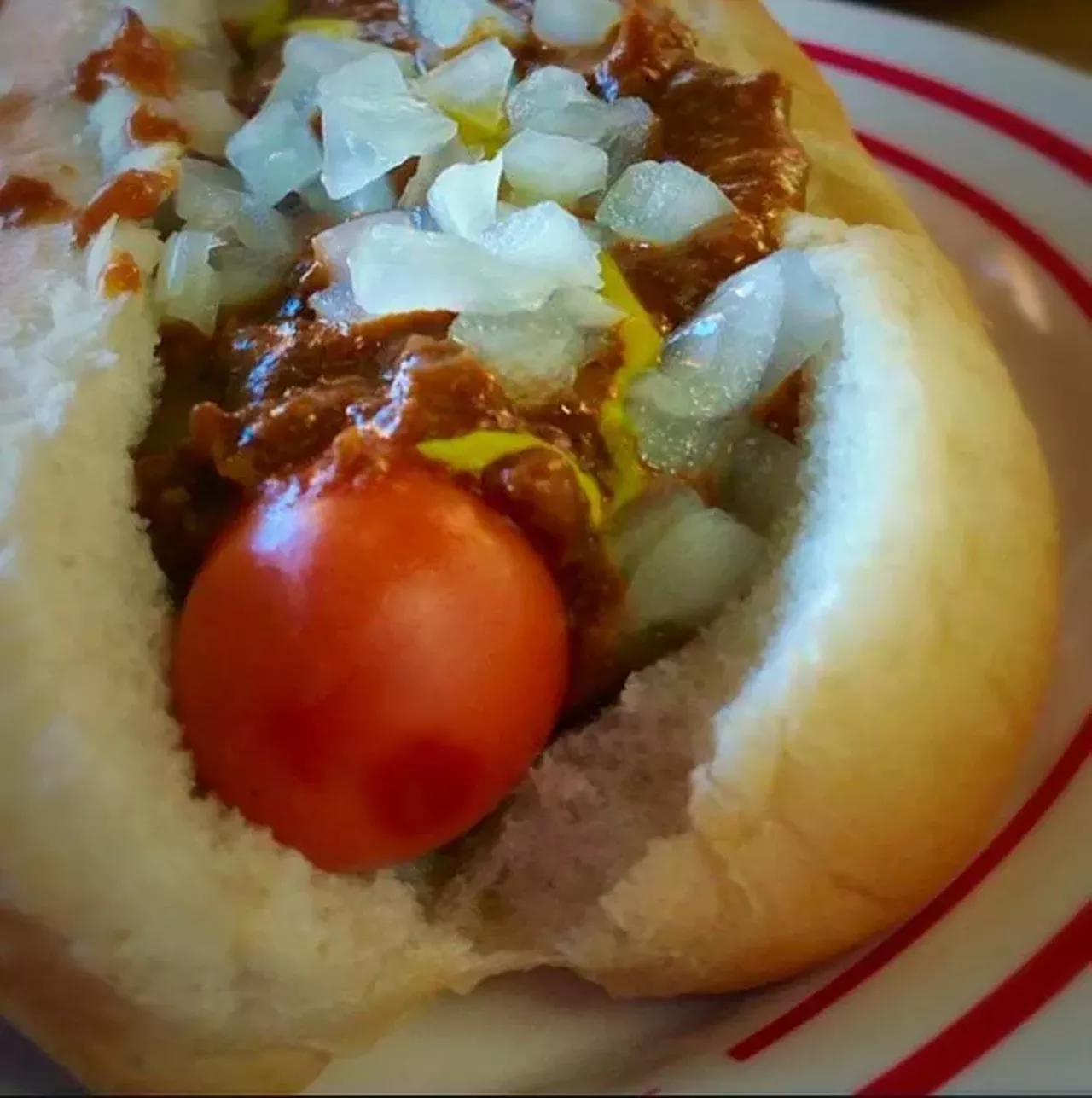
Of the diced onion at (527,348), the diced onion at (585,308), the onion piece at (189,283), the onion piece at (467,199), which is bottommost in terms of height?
the onion piece at (189,283)

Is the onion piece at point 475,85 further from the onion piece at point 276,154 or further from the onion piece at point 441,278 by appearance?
the onion piece at point 441,278

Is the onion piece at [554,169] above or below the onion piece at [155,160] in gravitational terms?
above

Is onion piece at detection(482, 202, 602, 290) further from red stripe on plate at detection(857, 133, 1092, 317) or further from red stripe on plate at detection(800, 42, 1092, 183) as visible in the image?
red stripe on plate at detection(800, 42, 1092, 183)

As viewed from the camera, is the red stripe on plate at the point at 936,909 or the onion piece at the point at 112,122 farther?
the onion piece at the point at 112,122

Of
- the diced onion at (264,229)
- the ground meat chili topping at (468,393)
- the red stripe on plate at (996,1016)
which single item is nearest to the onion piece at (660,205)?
the ground meat chili topping at (468,393)

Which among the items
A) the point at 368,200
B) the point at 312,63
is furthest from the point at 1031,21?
the point at 368,200

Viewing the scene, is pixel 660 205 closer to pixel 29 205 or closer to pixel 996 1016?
pixel 29 205

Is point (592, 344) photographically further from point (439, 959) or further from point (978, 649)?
point (439, 959)
